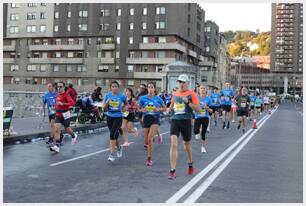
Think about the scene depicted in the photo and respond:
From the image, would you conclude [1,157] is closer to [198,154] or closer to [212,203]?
[198,154]

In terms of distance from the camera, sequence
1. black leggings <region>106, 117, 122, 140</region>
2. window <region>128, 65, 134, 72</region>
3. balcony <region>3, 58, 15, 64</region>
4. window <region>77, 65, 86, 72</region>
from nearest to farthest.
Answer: black leggings <region>106, 117, 122, 140</region> → window <region>128, 65, 134, 72</region> → window <region>77, 65, 86, 72</region> → balcony <region>3, 58, 15, 64</region>

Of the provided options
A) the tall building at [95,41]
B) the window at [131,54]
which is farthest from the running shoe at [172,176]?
the window at [131,54]

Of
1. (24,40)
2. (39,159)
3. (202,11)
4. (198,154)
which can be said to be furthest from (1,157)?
(202,11)

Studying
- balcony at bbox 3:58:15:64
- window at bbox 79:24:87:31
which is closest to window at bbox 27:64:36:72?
balcony at bbox 3:58:15:64

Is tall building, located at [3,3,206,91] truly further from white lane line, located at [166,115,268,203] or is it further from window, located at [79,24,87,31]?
white lane line, located at [166,115,268,203]

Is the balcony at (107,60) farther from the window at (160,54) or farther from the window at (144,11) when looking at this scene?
the window at (144,11)

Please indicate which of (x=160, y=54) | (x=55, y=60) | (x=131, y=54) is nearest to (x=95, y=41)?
(x=131, y=54)

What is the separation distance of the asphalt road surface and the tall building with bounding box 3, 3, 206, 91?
63896 millimetres

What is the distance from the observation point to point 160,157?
11.4 meters

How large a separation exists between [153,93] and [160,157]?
153cm

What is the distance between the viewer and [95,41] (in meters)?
81.2

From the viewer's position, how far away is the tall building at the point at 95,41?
255 ft

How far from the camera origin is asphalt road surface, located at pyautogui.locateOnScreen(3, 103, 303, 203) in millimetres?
6976

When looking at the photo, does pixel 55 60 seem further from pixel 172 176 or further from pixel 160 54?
pixel 172 176
